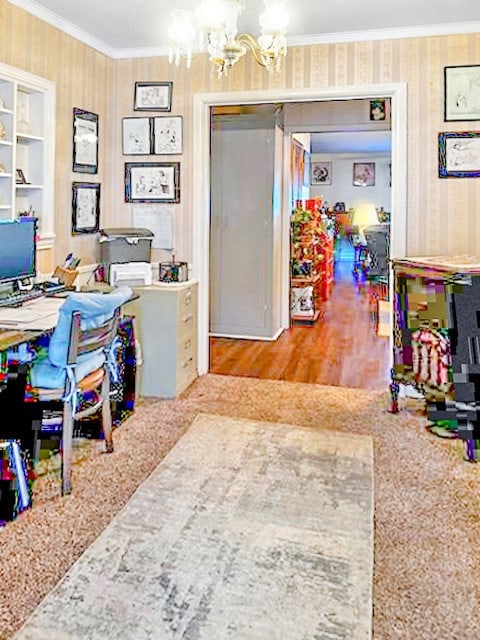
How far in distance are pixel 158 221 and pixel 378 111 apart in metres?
3.50

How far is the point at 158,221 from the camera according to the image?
4.75 m

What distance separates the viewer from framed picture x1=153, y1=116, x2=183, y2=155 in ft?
15.1

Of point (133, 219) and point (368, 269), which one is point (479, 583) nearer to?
point (133, 219)

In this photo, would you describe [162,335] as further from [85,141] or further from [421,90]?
[421,90]

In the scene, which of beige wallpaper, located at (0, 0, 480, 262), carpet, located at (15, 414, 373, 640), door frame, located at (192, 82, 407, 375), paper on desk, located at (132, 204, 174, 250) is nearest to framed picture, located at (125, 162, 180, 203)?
paper on desk, located at (132, 204, 174, 250)

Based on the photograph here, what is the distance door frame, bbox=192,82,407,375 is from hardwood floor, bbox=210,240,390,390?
51cm

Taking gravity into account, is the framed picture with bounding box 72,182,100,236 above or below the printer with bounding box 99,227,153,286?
above

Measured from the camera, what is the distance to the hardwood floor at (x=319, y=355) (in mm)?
4895

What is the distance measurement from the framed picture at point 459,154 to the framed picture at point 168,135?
1897mm

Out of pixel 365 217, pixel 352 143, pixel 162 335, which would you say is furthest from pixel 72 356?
pixel 365 217

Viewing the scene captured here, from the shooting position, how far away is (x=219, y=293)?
20.9 feet

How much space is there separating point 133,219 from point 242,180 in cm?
177

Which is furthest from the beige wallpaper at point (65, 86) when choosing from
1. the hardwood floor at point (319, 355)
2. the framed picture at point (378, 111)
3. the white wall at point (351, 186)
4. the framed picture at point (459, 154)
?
the white wall at point (351, 186)

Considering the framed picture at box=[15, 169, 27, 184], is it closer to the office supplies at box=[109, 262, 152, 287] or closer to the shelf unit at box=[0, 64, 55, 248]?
the shelf unit at box=[0, 64, 55, 248]
